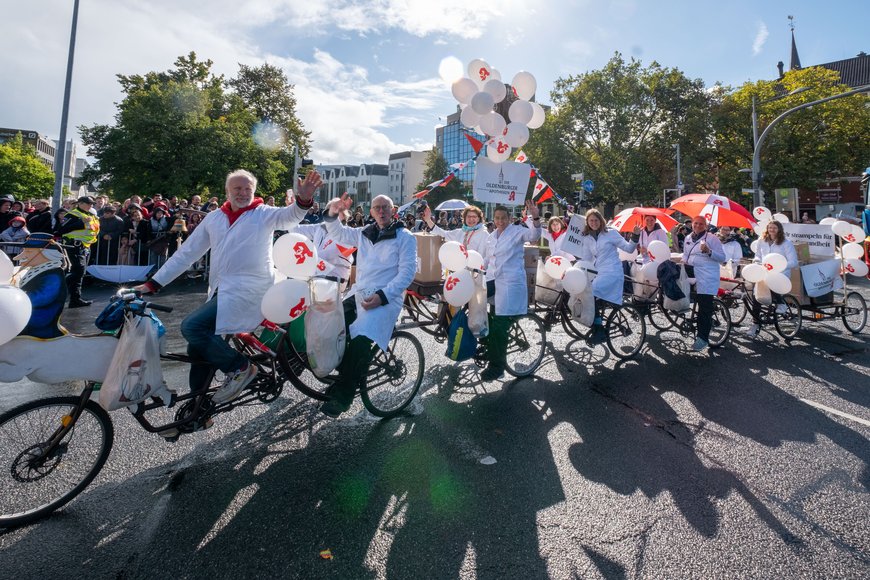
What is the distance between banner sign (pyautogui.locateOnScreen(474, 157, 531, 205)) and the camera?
6219 millimetres

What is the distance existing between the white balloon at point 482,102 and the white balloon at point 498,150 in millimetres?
463

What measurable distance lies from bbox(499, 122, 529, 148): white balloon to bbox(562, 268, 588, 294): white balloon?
215 cm

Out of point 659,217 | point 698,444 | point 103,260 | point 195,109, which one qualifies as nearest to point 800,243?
point 659,217

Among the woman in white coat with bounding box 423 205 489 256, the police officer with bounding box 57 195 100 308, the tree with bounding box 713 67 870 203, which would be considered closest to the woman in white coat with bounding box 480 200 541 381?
the woman in white coat with bounding box 423 205 489 256

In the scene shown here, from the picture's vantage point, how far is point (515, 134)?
6.67m

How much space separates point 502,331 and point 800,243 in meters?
6.05

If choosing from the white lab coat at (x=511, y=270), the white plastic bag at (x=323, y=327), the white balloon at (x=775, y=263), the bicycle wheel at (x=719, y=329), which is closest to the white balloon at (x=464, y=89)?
the white lab coat at (x=511, y=270)

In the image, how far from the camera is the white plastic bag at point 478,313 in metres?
4.80

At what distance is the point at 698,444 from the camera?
3.84 meters

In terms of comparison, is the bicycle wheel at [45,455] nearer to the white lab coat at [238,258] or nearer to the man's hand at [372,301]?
the white lab coat at [238,258]

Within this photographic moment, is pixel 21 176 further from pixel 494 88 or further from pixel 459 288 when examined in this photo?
pixel 459 288

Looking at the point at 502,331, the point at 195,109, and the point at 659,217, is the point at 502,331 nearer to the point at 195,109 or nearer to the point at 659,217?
the point at 659,217

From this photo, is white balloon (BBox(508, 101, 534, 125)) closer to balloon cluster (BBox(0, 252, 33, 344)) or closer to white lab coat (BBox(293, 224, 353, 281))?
white lab coat (BBox(293, 224, 353, 281))

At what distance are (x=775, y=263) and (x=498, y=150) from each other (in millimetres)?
4619
